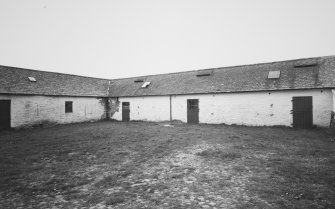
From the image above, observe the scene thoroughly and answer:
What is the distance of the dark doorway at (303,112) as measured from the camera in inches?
593

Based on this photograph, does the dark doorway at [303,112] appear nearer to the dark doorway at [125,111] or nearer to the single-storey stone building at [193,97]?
the single-storey stone building at [193,97]

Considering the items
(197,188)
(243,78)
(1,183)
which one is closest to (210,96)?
(243,78)

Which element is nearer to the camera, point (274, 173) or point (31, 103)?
point (274, 173)

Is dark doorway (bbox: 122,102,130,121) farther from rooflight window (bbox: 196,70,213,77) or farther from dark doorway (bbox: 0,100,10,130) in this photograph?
dark doorway (bbox: 0,100,10,130)

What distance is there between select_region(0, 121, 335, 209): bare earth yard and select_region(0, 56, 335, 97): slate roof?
809 centimetres

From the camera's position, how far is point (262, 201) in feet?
14.3

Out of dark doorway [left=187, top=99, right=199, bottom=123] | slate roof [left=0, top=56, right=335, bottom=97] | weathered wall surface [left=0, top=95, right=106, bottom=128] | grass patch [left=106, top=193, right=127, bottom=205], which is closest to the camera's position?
grass patch [left=106, top=193, right=127, bottom=205]

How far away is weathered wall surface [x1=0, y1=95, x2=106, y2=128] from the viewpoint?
17.6m

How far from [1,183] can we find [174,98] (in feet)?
55.2

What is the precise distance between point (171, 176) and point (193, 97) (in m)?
14.8

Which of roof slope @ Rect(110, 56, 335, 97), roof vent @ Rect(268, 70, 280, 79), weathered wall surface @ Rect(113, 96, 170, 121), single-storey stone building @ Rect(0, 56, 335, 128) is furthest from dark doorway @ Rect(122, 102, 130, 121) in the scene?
roof vent @ Rect(268, 70, 280, 79)

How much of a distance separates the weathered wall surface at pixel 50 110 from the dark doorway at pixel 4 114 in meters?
0.28

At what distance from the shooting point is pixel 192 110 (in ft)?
66.8

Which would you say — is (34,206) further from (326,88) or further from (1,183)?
(326,88)
